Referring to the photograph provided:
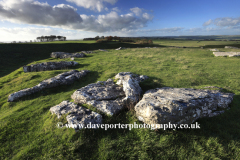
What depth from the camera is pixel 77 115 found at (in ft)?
21.8

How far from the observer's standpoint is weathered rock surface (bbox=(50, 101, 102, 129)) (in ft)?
19.9

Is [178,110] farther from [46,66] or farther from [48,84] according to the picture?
A: [46,66]

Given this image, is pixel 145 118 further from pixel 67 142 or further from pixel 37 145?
pixel 37 145

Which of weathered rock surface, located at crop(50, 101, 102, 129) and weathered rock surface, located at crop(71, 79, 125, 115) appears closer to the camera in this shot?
weathered rock surface, located at crop(50, 101, 102, 129)

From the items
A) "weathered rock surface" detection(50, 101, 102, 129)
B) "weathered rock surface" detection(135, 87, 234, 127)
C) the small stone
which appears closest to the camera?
"weathered rock surface" detection(135, 87, 234, 127)

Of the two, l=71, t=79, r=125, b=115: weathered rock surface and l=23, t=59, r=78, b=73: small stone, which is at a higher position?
l=23, t=59, r=78, b=73: small stone

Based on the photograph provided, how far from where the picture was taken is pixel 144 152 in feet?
16.0

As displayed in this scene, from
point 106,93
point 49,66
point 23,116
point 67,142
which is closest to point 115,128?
point 67,142

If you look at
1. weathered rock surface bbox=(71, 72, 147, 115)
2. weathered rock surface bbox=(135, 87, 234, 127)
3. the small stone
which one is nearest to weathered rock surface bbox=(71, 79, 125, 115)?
weathered rock surface bbox=(71, 72, 147, 115)

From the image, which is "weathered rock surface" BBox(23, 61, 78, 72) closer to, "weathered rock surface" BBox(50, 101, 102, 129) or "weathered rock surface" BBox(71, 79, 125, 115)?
"weathered rock surface" BBox(71, 79, 125, 115)

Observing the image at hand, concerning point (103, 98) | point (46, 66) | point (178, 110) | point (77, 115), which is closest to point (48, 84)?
point (103, 98)

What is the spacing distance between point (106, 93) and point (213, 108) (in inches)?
298

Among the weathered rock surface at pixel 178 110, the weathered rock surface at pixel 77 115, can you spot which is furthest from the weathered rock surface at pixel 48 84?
the weathered rock surface at pixel 178 110

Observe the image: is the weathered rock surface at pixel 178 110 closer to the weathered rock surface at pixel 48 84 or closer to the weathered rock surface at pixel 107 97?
the weathered rock surface at pixel 107 97
